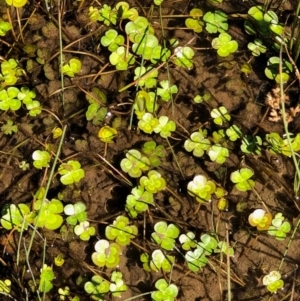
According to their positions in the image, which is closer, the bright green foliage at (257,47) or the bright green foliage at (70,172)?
the bright green foliage at (70,172)

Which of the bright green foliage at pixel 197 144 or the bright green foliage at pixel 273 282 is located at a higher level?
the bright green foliage at pixel 197 144

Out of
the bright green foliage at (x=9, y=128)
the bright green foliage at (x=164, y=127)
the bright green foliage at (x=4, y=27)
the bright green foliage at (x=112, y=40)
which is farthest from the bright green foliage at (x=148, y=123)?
the bright green foliage at (x=4, y=27)

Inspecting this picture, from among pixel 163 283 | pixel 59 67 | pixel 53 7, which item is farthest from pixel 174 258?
pixel 53 7

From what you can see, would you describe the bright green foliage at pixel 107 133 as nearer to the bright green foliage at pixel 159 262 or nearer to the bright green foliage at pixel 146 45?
the bright green foliage at pixel 146 45

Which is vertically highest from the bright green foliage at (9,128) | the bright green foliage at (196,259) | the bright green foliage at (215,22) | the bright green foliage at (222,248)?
the bright green foliage at (215,22)

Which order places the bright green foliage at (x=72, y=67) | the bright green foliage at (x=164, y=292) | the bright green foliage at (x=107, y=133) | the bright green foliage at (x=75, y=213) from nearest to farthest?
the bright green foliage at (x=164, y=292)
the bright green foliage at (x=75, y=213)
the bright green foliage at (x=107, y=133)
the bright green foliage at (x=72, y=67)

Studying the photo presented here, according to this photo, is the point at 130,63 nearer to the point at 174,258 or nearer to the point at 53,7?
the point at 53,7

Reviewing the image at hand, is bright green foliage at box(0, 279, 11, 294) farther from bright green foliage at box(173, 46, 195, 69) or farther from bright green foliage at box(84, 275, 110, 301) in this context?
bright green foliage at box(173, 46, 195, 69)
